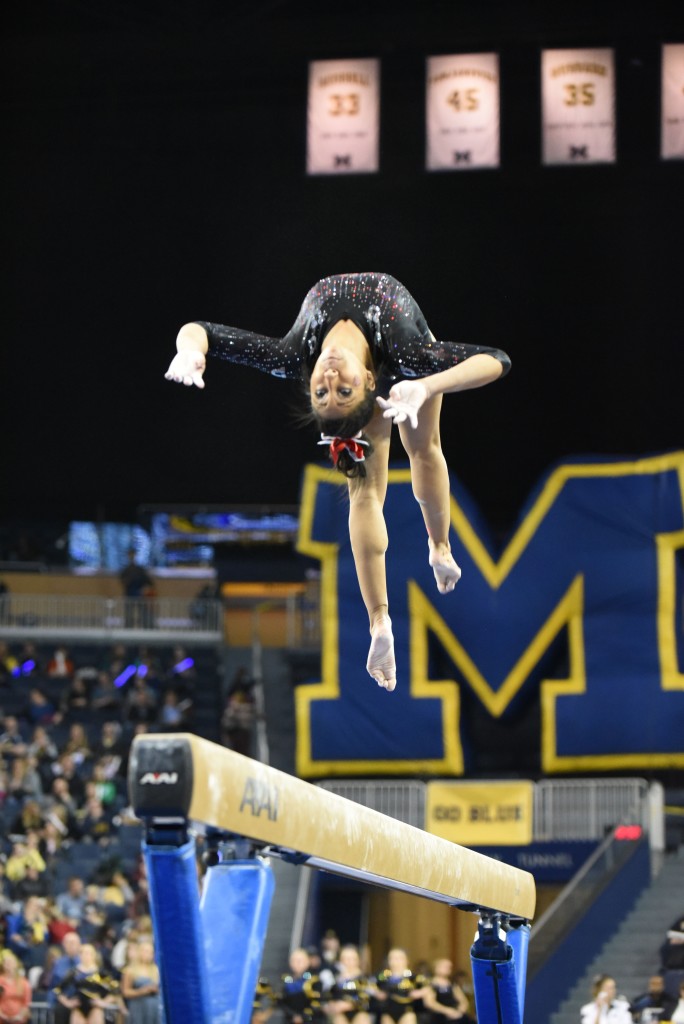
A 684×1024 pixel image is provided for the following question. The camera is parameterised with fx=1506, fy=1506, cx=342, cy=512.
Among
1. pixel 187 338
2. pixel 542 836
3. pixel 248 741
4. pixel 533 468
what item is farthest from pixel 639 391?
pixel 187 338

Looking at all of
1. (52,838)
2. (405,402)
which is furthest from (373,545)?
(52,838)

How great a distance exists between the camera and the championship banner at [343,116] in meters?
13.8

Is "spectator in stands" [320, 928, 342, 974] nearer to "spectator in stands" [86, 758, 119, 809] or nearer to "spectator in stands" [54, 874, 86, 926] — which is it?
"spectator in stands" [54, 874, 86, 926]

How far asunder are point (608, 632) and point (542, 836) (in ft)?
6.90

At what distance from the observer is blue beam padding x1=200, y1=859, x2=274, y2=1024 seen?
3.55m

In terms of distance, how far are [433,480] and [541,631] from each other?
9632 millimetres

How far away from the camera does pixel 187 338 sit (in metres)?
4.75

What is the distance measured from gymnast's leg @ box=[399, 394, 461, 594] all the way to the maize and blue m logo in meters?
9.08

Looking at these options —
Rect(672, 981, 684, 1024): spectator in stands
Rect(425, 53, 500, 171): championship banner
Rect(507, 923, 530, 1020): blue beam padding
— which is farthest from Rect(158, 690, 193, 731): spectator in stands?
Rect(507, 923, 530, 1020): blue beam padding

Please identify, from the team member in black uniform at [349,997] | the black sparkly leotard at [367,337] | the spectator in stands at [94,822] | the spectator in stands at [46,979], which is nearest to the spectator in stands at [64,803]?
the spectator in stands at [94,822]

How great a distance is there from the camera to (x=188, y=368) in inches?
179

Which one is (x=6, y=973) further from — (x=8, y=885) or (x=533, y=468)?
(x=533, y=468)

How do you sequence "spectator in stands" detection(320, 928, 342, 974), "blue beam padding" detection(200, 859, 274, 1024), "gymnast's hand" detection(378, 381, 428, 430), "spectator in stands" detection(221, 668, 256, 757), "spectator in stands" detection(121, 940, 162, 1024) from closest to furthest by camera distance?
"blue beam padding" detection(200, 859, 274, 1024)
"gymnast's hand" detection(378, 381, 428, 430)
"spectator in stands" detection(121, 940, 162, 1024)
"spectator in stands" detection(320, 928, 342, 974)
"spectator in stands" detection(221, 668, 256, 757)

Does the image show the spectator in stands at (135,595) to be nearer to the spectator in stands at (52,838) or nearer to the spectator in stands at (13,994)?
the spectator in stands at (52,838)
